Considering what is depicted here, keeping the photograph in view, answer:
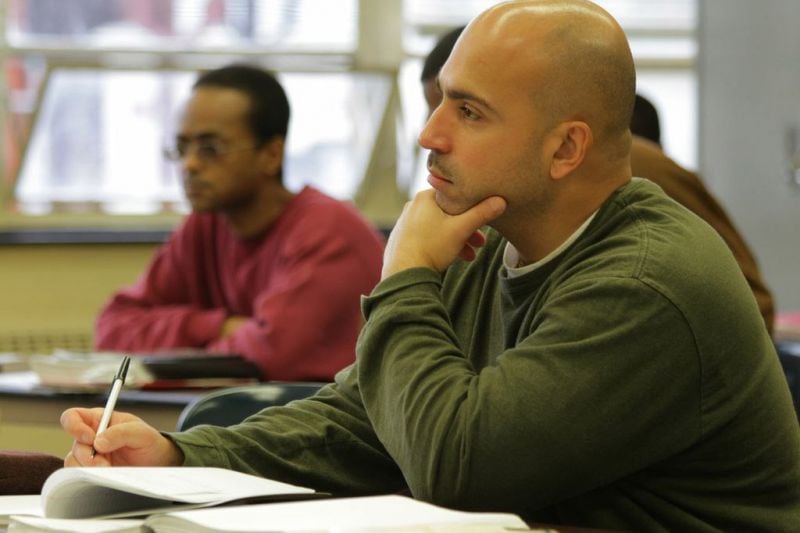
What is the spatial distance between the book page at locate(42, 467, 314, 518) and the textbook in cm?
4

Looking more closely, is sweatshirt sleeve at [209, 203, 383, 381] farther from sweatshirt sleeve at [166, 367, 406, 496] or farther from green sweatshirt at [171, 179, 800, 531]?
green sweatshirt at [171, 179, 800, 531]

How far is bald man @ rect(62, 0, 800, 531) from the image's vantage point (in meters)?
1.47

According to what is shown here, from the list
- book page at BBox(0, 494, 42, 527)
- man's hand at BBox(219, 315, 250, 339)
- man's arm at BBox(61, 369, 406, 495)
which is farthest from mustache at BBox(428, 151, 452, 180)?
man's hand at BBox(219, 315, 250, 339)

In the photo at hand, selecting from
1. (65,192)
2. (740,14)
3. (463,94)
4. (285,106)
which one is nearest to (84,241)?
(65,192)

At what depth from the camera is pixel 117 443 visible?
1658 mm

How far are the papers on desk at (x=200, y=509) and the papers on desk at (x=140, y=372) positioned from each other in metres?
1.39

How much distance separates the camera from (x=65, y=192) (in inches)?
228

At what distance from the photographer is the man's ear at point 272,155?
3.87 meters

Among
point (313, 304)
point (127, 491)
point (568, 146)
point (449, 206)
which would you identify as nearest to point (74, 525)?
point (127, 491)

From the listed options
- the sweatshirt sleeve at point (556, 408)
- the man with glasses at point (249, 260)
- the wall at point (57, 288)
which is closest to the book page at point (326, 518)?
the sweatshirt sleeve at point (556, 408)

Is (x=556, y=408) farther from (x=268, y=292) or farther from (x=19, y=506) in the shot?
(x=268, y=292)

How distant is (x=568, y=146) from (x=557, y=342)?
0.87 ft

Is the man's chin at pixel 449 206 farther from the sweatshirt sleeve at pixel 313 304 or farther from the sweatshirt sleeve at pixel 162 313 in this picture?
the sweatshirt sleeve at pixel 162 313

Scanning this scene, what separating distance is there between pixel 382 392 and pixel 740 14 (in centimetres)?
433
